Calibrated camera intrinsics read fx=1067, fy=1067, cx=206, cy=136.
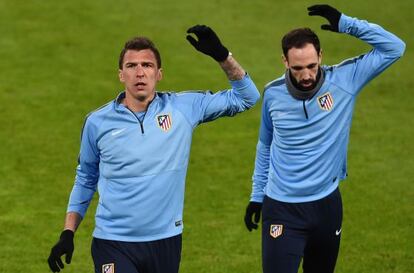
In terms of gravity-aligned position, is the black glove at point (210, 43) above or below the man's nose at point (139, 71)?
above

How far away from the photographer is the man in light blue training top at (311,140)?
929 centimetres

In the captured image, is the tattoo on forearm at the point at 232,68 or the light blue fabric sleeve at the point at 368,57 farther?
the light blue fabric sleeve at the point at 368,57

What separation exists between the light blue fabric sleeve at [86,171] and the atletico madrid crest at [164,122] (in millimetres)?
525

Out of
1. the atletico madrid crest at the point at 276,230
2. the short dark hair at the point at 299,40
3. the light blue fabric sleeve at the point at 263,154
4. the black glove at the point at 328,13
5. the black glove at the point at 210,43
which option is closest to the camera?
the black glove at the point at 210,43

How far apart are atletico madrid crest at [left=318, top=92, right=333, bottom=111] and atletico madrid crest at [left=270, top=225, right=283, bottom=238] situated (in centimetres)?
111

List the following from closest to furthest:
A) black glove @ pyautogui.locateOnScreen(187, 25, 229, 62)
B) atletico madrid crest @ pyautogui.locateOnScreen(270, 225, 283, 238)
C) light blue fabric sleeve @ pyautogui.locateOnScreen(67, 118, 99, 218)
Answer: black glove @ pyautogui.locateOnScreen(187, 25, 229, 62)
light blue fabric sleeve @ pyautogui.locateOnScreen(67, 118, 99, 218)
atletico madrid crest @ pyautogui.locateOnScreen(270, 225, 283, 238)

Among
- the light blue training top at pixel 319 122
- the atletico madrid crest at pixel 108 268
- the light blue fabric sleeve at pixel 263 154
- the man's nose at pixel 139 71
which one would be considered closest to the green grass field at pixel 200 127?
the light blue fabric sleeve at pixel 263 154

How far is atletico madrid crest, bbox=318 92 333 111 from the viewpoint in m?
9.33

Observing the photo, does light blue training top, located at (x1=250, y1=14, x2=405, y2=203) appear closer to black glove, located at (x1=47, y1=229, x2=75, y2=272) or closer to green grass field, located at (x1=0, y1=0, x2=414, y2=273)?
black glove, located at (x1=47, y1=229, x2=75, y2=272)

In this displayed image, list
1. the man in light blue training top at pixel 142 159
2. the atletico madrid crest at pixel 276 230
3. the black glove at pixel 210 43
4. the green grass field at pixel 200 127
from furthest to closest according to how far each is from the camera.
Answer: the green grass field at pixel 200 127, the atletico madrid crest at pixel 276 230, the man in light blue training top at pixel 142 159, the black glove at pixel 210 43

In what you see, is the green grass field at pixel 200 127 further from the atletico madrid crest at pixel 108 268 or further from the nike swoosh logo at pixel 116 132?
the nike swoosh logo at pixel 116 132

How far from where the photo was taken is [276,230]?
941 centimetres

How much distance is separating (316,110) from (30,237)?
588 centimetres

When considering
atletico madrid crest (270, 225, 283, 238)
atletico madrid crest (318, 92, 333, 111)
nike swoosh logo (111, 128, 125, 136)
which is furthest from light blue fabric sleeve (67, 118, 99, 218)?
atletico madrid crest (318, 92, 333, 111)
